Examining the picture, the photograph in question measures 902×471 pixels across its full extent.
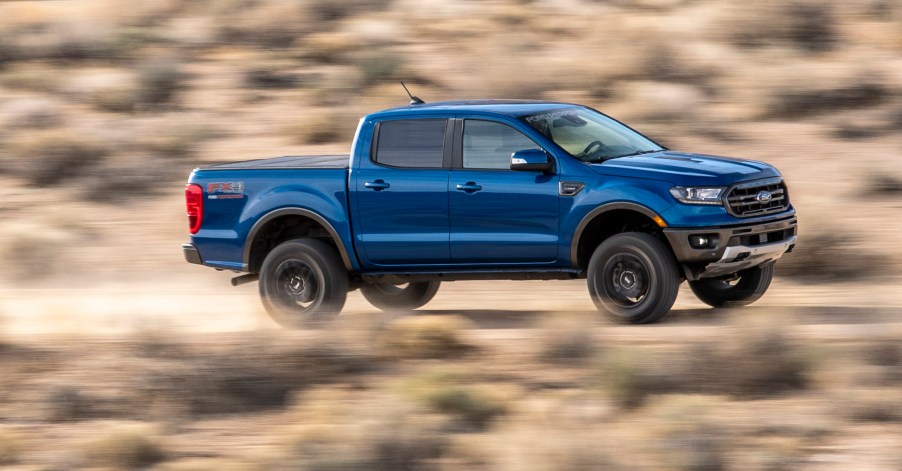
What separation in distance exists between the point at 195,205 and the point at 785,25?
42.2 ft

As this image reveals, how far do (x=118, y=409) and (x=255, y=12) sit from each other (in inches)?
654

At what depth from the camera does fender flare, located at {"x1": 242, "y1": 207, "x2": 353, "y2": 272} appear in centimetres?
1055

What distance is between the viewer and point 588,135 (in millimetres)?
10367

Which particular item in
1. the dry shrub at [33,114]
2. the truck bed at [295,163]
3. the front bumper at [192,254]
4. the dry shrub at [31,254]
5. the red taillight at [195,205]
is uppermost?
the truck bed at [295,163]

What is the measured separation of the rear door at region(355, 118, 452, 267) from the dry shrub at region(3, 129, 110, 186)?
8604 millimetres

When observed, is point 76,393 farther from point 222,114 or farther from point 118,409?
point 222,114

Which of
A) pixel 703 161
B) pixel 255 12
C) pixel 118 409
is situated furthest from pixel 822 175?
pixel 255 12

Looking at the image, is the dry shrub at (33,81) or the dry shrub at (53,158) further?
the dry shrub at (33,81)

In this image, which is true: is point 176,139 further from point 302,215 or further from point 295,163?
point 302,215

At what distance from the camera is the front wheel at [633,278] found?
31.7ft

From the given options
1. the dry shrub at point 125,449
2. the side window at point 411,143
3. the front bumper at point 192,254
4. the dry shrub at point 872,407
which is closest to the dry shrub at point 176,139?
the front bumper at point 192,254

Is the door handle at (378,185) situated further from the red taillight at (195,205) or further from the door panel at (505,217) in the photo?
the red taillight at (195,205)

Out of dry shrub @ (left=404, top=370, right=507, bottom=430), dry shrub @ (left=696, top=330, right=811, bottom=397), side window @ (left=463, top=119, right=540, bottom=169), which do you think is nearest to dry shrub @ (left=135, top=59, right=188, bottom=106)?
side window @ (left=463, top=119, right=540, bottom=169)

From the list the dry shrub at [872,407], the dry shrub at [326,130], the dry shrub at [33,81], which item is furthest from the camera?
the dry shrub at [33,81]
